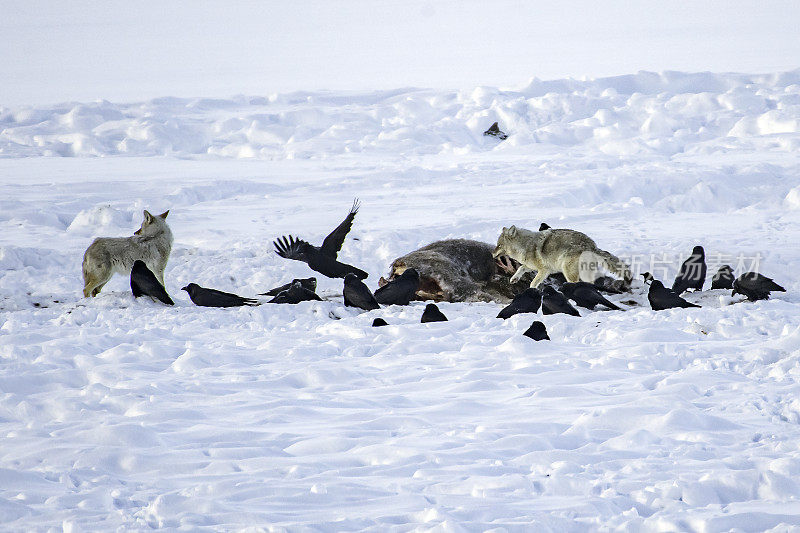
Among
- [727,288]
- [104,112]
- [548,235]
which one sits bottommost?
[727,288]

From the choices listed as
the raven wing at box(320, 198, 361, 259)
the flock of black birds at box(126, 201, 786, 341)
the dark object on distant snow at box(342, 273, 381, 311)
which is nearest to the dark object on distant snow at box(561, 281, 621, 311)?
the flock of black birds at box(126, 201, 786, 341)

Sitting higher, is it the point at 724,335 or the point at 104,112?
the point at 104,112

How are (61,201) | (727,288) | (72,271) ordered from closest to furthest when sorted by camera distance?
(727,288) → (72,271) → (61,201)

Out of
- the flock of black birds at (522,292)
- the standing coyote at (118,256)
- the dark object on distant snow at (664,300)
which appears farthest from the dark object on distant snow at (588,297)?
the standing coyote at (118,256)

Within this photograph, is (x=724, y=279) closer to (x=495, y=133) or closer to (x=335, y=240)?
(x=335, y=240)

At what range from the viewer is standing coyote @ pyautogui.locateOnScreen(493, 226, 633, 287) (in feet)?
33.3

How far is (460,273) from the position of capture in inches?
421

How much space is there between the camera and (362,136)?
30672mm

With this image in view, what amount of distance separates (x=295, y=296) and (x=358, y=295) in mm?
775

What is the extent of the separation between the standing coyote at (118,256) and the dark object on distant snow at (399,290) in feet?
9.78

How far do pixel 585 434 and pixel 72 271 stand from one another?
33.7 ft

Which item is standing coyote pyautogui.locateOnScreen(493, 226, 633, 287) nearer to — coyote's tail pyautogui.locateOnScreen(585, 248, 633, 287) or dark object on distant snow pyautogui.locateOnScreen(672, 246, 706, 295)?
coyote's tail pyautogui.locateOnScreen(585, 248, 633, 287)

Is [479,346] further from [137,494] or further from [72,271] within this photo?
[72,271]

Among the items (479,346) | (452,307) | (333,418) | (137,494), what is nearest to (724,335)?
(479,346)
